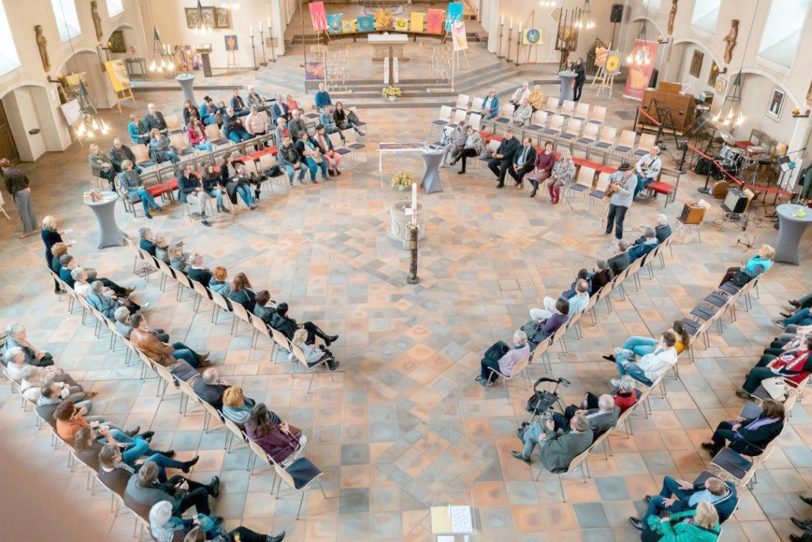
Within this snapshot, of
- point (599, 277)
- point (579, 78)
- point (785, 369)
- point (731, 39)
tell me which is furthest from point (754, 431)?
point (579, 78)

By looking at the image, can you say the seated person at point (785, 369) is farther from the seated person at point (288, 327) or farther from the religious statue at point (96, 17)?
the religious statue at point (96, 17)

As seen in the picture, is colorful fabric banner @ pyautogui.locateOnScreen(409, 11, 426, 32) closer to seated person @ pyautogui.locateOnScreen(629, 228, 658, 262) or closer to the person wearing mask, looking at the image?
the person wearing mask

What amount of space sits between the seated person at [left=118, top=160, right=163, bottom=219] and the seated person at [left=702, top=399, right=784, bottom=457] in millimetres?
11917

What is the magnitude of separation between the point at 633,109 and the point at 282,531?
18854 mm

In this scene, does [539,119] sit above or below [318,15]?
below

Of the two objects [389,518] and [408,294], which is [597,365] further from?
[389,518]

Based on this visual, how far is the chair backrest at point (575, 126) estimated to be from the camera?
54.7 feet

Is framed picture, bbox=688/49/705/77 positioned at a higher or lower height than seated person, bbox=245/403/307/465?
higher

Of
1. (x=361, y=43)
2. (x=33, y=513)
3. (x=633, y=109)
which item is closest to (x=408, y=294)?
(x=33, y=513)

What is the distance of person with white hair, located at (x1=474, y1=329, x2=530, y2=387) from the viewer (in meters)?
8.39

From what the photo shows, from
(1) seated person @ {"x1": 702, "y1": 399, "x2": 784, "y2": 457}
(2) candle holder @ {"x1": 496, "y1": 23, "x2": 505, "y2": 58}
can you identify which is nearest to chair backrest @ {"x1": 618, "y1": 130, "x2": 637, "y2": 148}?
(1) seated person @ {"x1": 702, "y1": 399, "x2": 784, "y2": 457}

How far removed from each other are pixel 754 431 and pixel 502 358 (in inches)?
124

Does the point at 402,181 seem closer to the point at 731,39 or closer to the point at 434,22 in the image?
the point at 731,39

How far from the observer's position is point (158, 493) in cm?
633
